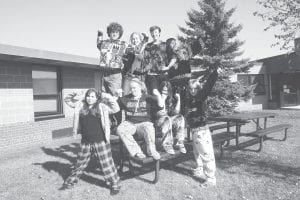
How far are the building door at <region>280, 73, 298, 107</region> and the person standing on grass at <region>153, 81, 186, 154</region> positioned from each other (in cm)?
1786

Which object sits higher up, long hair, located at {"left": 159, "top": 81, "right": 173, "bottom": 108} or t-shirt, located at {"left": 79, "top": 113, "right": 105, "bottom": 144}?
long hair, located at {"left": 159, "top": 81, "right": 173, "bottom": 108}

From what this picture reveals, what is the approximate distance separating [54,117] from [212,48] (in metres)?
10.00

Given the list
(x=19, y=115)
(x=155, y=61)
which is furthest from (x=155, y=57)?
(x=19, y=115)

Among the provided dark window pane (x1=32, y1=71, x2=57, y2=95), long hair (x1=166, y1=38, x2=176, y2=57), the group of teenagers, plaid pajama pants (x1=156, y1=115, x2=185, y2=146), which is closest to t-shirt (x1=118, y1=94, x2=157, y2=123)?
the group of teenagers

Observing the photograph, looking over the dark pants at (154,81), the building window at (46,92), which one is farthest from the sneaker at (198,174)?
the building window at (46,92)

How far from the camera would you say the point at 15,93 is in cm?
952

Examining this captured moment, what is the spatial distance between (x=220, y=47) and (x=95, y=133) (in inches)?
513

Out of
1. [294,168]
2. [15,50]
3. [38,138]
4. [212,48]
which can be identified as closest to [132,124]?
[294,168]

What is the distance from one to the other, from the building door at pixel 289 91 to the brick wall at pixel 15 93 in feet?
59.2

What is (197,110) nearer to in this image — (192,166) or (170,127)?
(170,127)

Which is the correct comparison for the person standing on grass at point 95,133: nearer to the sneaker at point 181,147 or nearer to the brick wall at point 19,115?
the sneaker at point 181,147

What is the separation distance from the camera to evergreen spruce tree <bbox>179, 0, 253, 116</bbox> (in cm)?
1571

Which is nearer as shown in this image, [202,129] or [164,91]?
[202,129]

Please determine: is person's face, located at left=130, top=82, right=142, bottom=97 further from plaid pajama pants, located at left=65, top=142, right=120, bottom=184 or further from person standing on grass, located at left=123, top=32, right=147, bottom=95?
plaid pajama pants, located at left=65, top=142, right=120, bottom=184
